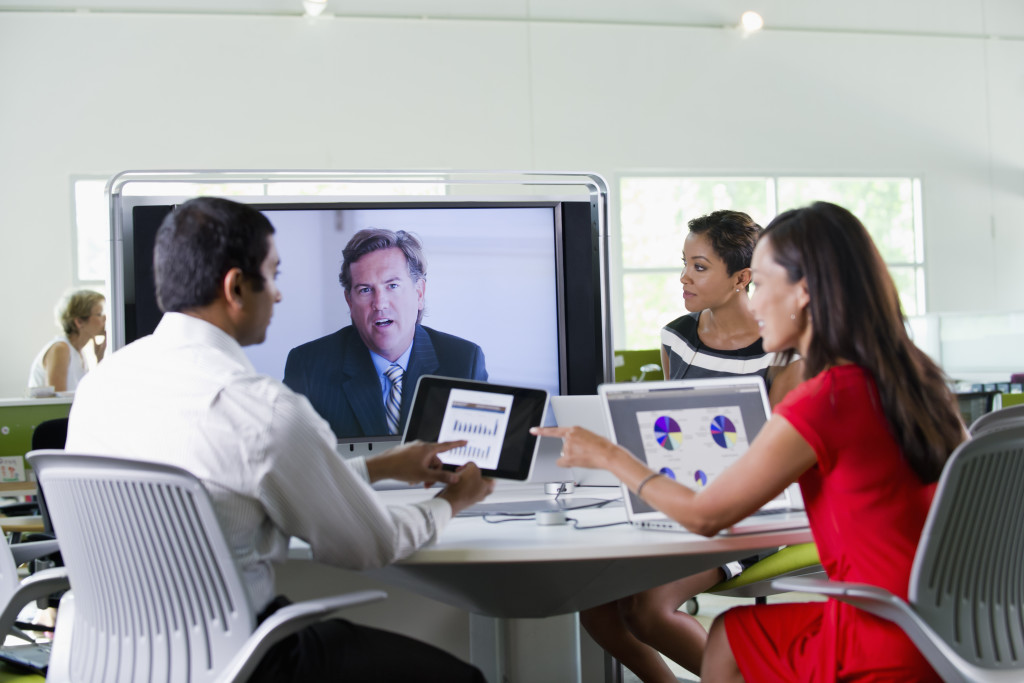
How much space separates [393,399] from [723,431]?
95 cm

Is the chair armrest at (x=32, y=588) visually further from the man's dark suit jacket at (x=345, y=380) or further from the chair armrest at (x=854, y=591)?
the chair armrest at (x=854, y=591)

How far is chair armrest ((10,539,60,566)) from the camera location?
6.83 feet

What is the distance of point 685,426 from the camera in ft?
6.01

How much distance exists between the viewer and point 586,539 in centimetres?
169

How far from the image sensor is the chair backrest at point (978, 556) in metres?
1.39

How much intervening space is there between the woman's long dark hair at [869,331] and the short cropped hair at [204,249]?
0.88m

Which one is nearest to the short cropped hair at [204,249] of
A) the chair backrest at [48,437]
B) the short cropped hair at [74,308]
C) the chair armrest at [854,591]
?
the chair armrest at [854,591]

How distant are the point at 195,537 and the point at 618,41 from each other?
26.8 ft

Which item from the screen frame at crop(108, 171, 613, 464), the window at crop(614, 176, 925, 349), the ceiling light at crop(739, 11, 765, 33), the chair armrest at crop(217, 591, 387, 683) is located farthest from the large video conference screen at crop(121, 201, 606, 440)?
the ceiling light at crop(739, 11, 765, 33)

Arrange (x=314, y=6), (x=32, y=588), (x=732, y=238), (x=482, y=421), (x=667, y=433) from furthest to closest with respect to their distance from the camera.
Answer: (x=314, y=6) → (x=732, y=238) → (x=482, y=421) → (x=667, y=433) → (x=32, y=588)

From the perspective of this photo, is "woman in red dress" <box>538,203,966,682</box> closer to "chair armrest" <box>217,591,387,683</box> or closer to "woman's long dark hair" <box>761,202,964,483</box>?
"woman's long dark hair" <box>761,202,964,483</box>

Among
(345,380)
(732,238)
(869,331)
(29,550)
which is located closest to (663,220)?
(732,238)

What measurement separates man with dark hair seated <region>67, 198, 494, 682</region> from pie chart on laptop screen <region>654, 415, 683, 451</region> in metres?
0.52

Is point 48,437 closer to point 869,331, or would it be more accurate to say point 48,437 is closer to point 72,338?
point 72,338
